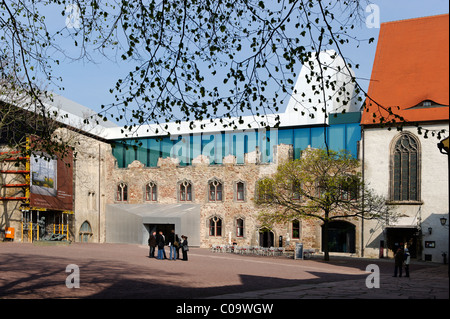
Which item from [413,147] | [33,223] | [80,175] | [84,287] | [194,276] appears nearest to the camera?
[84,287]

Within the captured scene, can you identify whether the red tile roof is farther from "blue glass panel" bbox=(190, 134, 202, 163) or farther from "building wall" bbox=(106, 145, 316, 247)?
"blue glass panel" bbox=(190, 134, 202, 163)

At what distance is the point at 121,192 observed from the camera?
180 feet

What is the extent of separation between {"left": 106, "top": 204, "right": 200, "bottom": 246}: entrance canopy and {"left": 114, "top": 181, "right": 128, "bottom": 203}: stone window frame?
970 mm

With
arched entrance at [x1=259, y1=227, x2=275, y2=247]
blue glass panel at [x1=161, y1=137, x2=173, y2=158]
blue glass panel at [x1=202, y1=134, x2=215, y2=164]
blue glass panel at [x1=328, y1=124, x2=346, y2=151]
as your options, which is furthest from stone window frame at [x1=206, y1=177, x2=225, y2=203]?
blue glass panel at [x1=328, y1=124, x2=346, y2=151]

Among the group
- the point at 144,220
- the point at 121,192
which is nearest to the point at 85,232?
the point at 121,192

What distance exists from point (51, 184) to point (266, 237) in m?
17.9

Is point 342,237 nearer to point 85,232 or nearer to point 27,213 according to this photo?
point 85,232

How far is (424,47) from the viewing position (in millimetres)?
38062

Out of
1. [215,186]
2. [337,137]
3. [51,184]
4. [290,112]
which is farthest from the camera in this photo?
[215,186]

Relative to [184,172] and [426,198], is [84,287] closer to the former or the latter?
[426,198]

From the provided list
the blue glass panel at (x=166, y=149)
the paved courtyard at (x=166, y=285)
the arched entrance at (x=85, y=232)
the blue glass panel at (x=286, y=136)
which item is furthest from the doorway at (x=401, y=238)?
the arched entrance at (x=85, y=232)

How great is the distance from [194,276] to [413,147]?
2620 cm

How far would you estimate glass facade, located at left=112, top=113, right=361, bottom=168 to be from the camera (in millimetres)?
46688

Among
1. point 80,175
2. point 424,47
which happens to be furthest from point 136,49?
point 80,175
